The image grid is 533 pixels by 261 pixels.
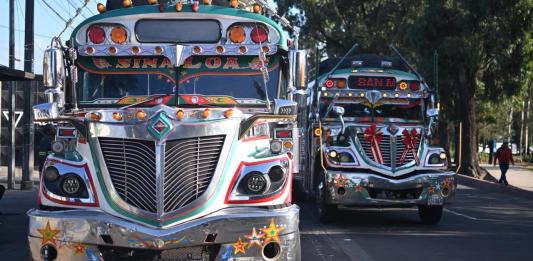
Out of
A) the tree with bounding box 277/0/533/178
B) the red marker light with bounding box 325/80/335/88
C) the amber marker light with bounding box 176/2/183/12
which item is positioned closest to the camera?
the amber marker light with bounding box 176/2/183/12

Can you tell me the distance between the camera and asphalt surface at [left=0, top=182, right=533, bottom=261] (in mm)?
10094

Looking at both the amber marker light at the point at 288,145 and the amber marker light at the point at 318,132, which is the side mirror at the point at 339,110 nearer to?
the amber marker light at the point at 318,132

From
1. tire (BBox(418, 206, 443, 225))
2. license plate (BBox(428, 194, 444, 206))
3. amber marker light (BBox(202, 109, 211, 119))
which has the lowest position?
tire (BBox(418, 206, 443, 225))

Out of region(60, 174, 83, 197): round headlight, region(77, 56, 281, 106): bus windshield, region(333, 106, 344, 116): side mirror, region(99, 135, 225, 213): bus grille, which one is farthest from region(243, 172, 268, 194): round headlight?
region(333, 106, 344, 116): side mirror

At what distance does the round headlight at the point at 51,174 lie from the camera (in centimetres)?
655

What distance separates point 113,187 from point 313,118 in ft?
25.3

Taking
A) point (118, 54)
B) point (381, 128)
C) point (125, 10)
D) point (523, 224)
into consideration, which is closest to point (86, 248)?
point (118, 54)

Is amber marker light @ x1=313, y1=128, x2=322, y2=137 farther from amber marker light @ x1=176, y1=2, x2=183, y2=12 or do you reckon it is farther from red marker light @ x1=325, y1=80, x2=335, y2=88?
amber marker light @ x1=176, y1=2, x2=183, y2=12

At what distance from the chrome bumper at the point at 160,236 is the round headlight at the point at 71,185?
182mm

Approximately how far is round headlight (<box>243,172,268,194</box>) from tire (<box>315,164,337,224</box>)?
20.3 feet

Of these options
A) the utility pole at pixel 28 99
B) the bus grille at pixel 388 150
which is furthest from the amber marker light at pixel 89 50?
the utility pole at pixel 28 99

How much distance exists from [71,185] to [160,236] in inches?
39.7

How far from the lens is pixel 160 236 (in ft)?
20.3

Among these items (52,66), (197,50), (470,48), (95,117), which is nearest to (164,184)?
(95,117)
